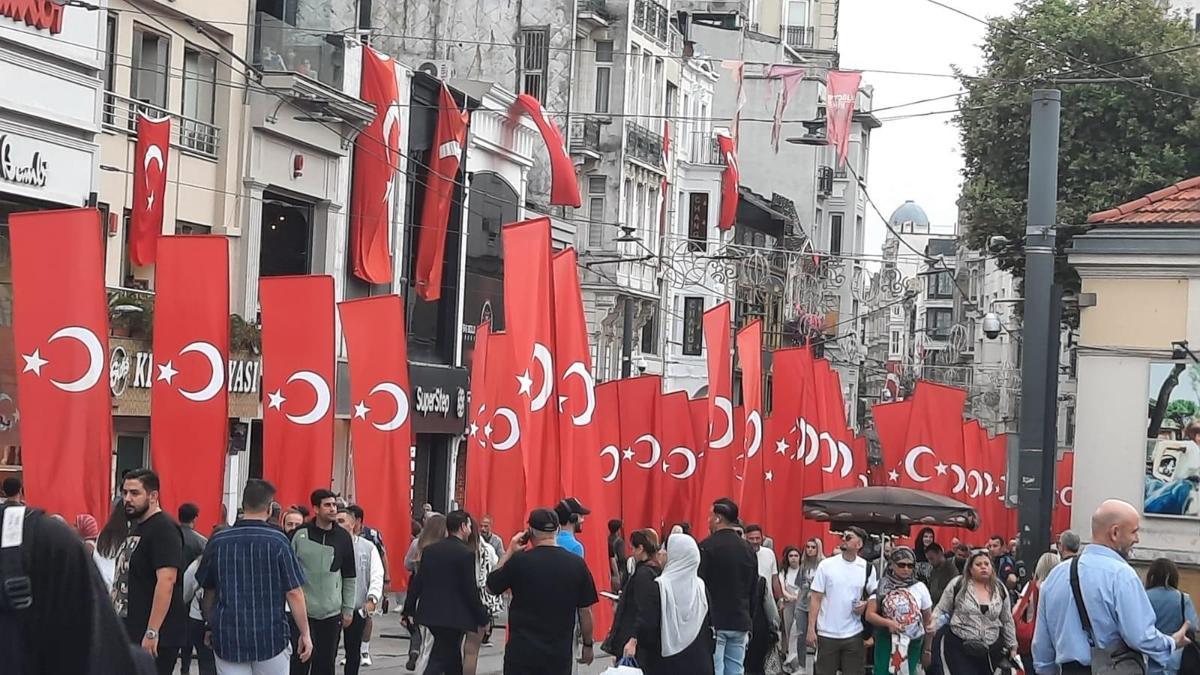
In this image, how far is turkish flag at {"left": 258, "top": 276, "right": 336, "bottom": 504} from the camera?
60.8 feet

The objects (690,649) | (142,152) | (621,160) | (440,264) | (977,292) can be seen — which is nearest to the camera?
(690,649)

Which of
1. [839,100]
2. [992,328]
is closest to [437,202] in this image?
[839,100]

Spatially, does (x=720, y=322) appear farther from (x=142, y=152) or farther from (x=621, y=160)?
(x=621, y=160)

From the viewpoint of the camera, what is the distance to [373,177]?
3675cm

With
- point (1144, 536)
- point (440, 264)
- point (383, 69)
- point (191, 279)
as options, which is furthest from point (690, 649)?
point (440, 264)

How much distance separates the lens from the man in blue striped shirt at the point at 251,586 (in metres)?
10.8

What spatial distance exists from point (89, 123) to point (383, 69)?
37.7 ft

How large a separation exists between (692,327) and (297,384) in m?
46.7

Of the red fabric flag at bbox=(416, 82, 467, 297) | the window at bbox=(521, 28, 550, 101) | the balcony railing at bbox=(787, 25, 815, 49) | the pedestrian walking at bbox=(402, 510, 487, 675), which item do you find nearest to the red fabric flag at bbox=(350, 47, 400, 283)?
the red fabric flag at bbox=(416, 82, 467, 297)

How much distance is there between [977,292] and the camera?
128 meters

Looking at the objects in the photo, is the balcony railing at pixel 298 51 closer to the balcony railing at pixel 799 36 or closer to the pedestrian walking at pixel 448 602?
the pedestrian walking at pixel 448 602

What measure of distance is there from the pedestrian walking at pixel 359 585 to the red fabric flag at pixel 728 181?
139 feet

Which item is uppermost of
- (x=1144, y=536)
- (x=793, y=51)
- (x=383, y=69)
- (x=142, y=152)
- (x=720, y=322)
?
(x=793, y=51)

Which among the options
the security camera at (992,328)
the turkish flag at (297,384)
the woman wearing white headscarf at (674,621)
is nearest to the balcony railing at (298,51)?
the security camera at (992,328)
